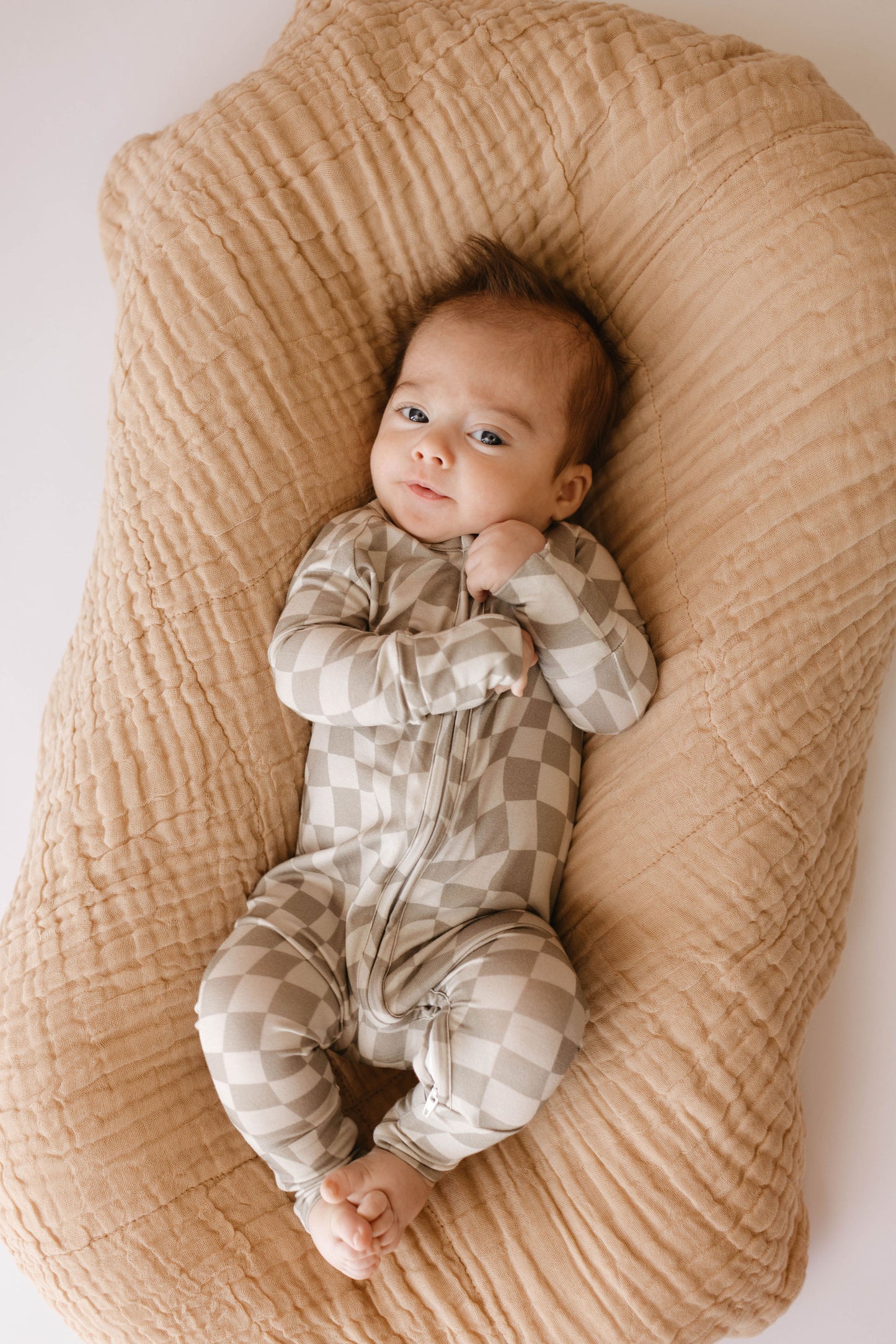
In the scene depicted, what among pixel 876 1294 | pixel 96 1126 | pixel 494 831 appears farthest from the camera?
pixel 876 1294

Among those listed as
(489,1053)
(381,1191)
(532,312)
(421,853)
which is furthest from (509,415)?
(381,1191)

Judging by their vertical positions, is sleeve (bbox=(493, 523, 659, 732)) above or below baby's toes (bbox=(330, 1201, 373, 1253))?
above

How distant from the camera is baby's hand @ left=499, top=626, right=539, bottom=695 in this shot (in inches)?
46.3

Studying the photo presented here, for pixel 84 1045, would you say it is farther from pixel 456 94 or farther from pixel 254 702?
pixel 456 94

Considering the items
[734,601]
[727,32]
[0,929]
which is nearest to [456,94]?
[727,32]

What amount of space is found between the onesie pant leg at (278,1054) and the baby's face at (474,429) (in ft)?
1.83

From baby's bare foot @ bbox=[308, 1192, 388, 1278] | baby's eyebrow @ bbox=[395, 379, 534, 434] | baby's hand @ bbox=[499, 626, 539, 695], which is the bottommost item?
baby's bare foot @ bbox=[308, 1192, 388, 1278]

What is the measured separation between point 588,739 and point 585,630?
0.21 meters

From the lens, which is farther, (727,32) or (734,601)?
(727,32)

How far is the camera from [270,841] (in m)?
1.31

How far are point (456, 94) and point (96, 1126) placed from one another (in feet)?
4.44

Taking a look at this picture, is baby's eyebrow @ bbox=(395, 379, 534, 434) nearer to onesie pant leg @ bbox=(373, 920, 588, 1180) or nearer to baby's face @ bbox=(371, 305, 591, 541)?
baby's face @ bbox=(371, 305, 591, 541)

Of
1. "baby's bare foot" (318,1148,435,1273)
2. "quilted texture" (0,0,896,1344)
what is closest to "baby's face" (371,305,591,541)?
"quilted texture" (0,0,896,1344)

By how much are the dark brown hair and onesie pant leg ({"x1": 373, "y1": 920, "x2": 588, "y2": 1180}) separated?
617mm
